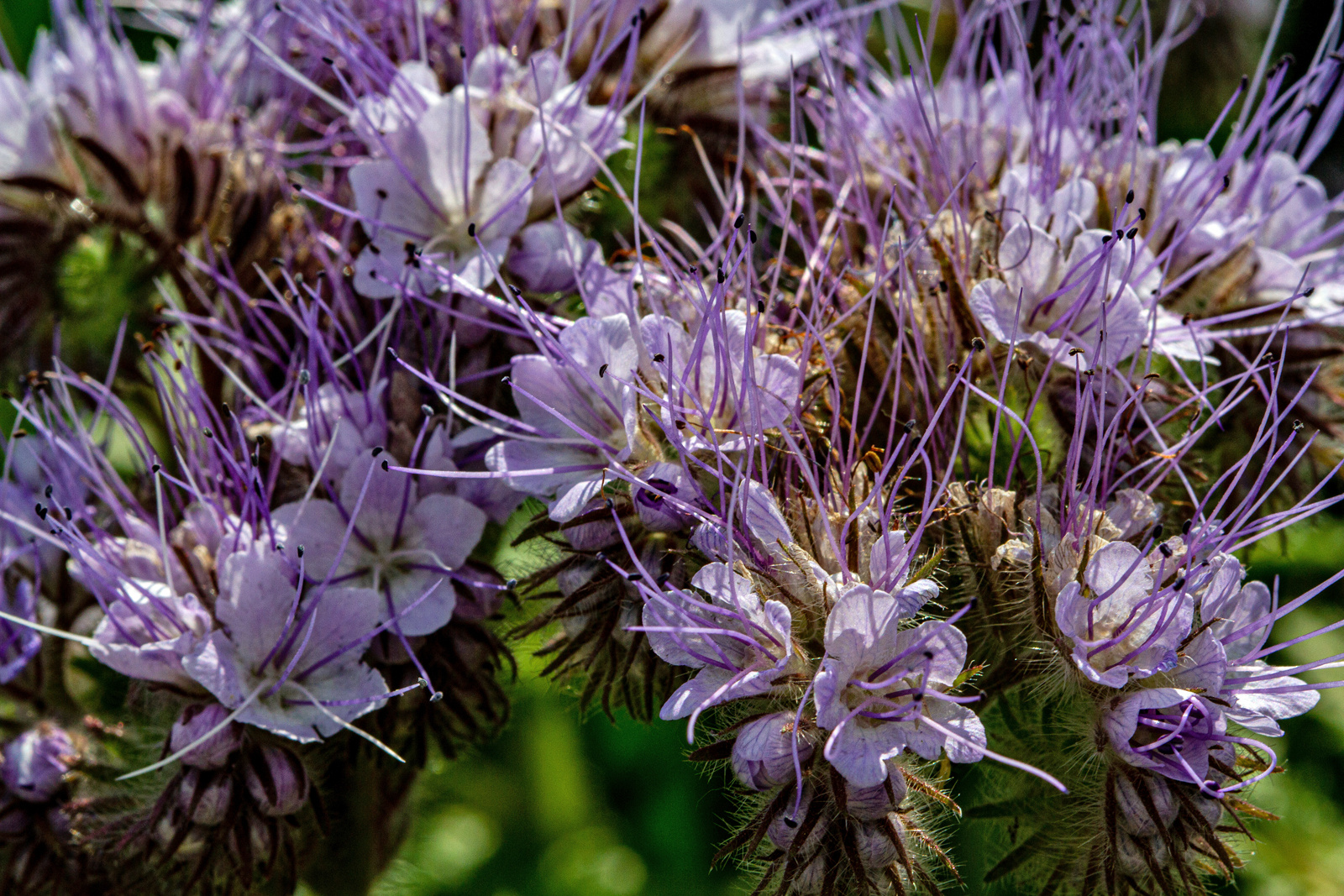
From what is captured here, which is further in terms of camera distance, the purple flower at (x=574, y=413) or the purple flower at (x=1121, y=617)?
the purple flower at (x=574, y=413)

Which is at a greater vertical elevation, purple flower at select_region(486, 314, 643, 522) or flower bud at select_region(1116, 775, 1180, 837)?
purple flower at select_region(486, 314, 643, 522)

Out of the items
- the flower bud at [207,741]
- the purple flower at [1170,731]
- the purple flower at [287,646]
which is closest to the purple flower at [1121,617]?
the purple flower at [1170,731]

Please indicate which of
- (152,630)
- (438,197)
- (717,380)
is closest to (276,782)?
(152,630)


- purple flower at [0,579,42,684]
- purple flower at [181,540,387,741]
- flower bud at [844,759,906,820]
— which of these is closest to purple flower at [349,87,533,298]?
purple flower at [181,540,387,741]

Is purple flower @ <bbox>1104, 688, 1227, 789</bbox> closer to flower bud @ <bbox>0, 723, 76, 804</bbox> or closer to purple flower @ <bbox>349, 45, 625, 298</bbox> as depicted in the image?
purple flower @ <bbox>349, 45, 625, 298</bbox>

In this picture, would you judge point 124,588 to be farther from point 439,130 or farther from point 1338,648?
point 1338,648

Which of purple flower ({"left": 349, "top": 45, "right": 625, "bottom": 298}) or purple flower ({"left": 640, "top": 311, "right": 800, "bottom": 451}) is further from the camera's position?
purple flower ({"left": 349, "top": 45, "right": 625, "bottom": 298})

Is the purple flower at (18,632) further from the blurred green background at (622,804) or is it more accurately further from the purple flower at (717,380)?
the purple flower at (717,380)
